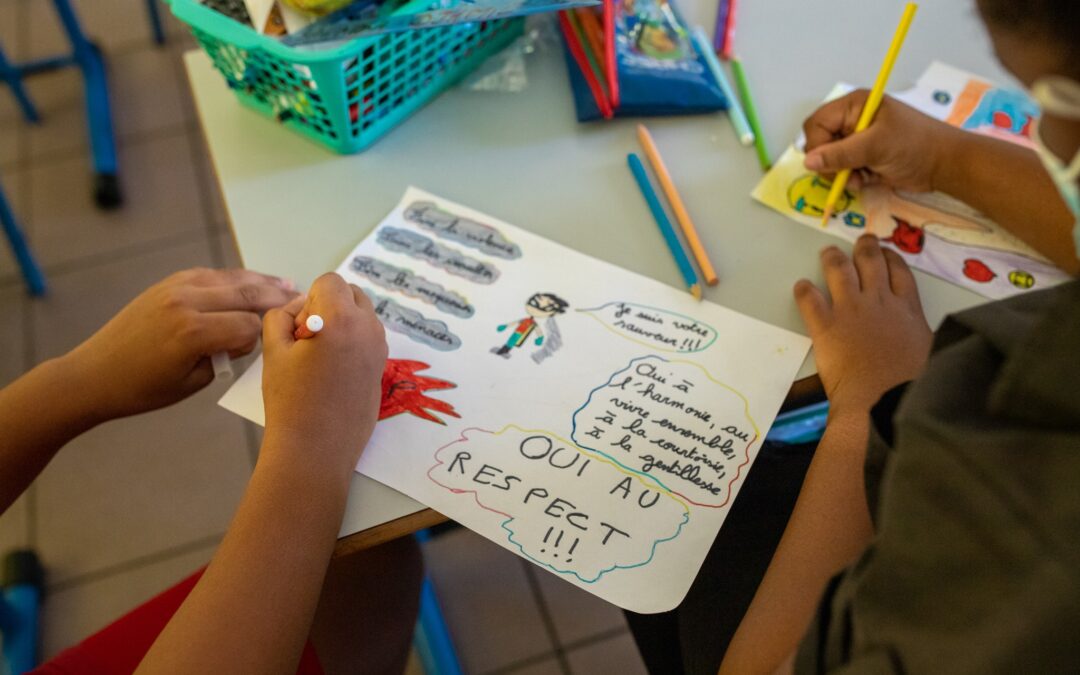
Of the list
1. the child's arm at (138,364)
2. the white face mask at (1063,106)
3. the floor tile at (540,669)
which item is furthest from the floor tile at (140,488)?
the white face mask at (1063,106)

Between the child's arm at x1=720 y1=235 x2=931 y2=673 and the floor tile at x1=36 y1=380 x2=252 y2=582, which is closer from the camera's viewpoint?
the child's arm at x1=720 y1=235 x2=931 y2=673

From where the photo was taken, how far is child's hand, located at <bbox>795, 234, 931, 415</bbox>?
60 centimetres

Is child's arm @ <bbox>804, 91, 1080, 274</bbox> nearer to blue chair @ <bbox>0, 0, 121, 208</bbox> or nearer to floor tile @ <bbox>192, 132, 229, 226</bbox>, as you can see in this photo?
floor tile @ <bbox>192, 132, 229, 226</bbox>

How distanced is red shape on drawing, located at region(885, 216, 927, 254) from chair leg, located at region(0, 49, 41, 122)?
1624 millimetres

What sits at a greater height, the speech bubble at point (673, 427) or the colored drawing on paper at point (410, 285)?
the colored drawing on paper at point (410, 285)

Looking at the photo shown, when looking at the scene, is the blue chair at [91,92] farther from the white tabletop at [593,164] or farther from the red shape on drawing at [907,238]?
the red shape on drawing at [907,238]

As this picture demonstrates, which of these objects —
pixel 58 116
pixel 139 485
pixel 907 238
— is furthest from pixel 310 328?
pixel 58 116

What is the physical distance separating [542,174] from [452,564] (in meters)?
0.67

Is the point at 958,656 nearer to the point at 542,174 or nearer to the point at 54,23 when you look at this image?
the point at 542,174

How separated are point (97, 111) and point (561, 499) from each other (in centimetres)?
149

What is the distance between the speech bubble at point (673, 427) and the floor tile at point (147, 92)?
1414 mm

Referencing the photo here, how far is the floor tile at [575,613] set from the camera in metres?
1.15

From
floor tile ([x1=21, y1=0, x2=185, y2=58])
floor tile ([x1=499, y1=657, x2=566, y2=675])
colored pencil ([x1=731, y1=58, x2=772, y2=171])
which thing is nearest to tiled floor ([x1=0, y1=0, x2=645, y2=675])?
floor tile ([x1=499, y1=657, x2=566, y2=675])

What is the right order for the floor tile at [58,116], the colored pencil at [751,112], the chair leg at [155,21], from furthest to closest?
the chair leg at [155,21] → the floor tile at [58,116] → the colored pencil at [751,112]
